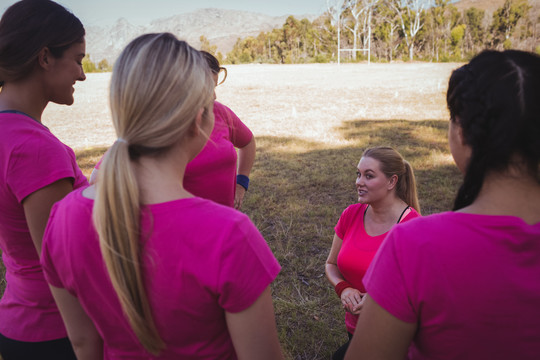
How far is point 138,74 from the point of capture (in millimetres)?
930

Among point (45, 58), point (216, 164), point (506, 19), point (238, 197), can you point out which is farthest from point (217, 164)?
point (506, 19)

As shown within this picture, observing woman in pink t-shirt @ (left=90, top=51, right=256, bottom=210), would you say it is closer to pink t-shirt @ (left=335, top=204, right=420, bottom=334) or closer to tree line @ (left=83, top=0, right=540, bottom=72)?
pink t-shirt @ (left=335, top=204, right=420, bottom=334)

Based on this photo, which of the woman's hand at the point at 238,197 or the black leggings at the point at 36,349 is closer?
the black leggings at the point at 36,349

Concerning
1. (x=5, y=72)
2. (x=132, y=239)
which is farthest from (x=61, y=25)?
(x=132, y=239)

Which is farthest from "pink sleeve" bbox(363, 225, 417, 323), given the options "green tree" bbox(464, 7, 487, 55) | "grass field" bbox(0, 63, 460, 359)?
"green tree" bbox(464, 7, 487, 55)

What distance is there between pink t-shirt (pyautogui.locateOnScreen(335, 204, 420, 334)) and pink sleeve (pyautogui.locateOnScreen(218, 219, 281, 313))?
143 centimetres

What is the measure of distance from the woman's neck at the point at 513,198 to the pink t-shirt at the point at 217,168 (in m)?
1.43

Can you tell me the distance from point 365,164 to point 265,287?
1.76m

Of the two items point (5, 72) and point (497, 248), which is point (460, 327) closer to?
point (497, 248)

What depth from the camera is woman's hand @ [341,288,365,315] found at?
209 cm

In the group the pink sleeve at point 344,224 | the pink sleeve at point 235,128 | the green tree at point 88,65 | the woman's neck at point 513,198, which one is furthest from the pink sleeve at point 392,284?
the green tree at point 88,65

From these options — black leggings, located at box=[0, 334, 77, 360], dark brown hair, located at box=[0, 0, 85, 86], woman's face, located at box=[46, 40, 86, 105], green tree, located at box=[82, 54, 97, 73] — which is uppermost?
green tree, located at box=[82, 54, 97, 73]

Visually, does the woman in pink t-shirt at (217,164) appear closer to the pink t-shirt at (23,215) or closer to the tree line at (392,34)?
the pink t-shirt at (23,215)

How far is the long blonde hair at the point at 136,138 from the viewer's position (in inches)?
35.9
